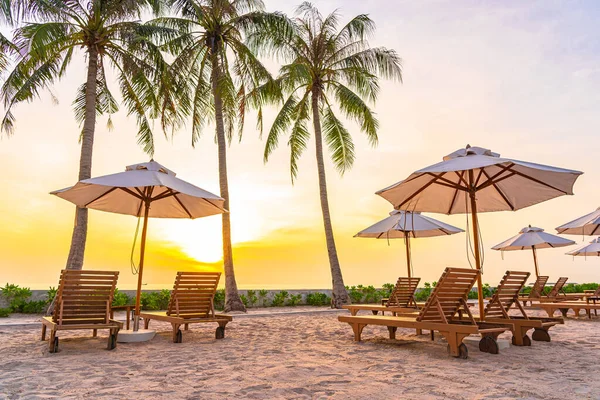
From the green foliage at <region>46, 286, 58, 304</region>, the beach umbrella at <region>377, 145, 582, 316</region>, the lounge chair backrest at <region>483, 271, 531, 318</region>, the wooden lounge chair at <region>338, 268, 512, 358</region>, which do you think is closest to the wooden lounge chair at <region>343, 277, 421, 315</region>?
the beach umbrella at <region>377, 145, 582, 316</region>

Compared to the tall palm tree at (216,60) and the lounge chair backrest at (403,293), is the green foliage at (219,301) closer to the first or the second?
the tall palm tree at (216,60)

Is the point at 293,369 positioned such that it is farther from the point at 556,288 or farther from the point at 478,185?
the point at 556,288

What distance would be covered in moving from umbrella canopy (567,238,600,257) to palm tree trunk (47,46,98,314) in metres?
15.5

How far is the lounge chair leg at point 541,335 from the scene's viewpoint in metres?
6.10

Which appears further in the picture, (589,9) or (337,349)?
(589,9)

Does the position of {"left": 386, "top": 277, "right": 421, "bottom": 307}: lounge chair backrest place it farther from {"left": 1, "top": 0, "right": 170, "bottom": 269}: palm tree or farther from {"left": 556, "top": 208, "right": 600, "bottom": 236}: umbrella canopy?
{"left": 1, "top": 0, "right": 170, "bottom": 269}: palm tree

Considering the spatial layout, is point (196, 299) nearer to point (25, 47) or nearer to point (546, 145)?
point (25, 47)

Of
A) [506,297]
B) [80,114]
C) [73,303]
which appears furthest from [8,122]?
[506,297]

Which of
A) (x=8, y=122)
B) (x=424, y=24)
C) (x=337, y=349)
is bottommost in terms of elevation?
(x=337, y=349)

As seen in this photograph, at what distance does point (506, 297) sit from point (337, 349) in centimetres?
260

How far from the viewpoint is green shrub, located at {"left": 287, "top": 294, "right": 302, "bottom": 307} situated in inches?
543

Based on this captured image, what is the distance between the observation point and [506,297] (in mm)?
6191

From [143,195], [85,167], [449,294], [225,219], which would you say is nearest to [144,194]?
[143,195]

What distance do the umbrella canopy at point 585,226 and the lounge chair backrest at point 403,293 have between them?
431 centimetres
